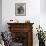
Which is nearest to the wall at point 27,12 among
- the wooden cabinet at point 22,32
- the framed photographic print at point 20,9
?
the framed photographic print at point 20,9

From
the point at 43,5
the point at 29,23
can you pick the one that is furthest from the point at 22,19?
the point at 43,5

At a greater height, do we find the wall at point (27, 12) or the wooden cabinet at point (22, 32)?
the wall at point (27, 12)

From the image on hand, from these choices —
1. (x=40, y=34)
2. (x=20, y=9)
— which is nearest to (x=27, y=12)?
(x=20, y=9)

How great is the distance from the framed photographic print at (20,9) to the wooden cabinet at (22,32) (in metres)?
0.49

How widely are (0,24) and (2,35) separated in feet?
4.68

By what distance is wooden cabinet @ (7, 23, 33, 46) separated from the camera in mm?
5465

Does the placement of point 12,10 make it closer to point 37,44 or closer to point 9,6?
point 9,6

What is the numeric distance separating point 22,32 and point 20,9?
0.94m

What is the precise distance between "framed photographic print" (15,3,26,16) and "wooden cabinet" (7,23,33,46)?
489mm

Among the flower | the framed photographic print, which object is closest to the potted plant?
the flower

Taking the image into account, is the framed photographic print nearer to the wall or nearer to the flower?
the wall

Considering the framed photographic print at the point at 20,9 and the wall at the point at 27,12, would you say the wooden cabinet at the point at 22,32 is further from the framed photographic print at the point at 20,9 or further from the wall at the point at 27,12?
the framed photographic print at the point at 20,9

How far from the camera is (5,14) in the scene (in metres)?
5.68

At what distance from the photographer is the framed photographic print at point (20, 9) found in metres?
5.66
